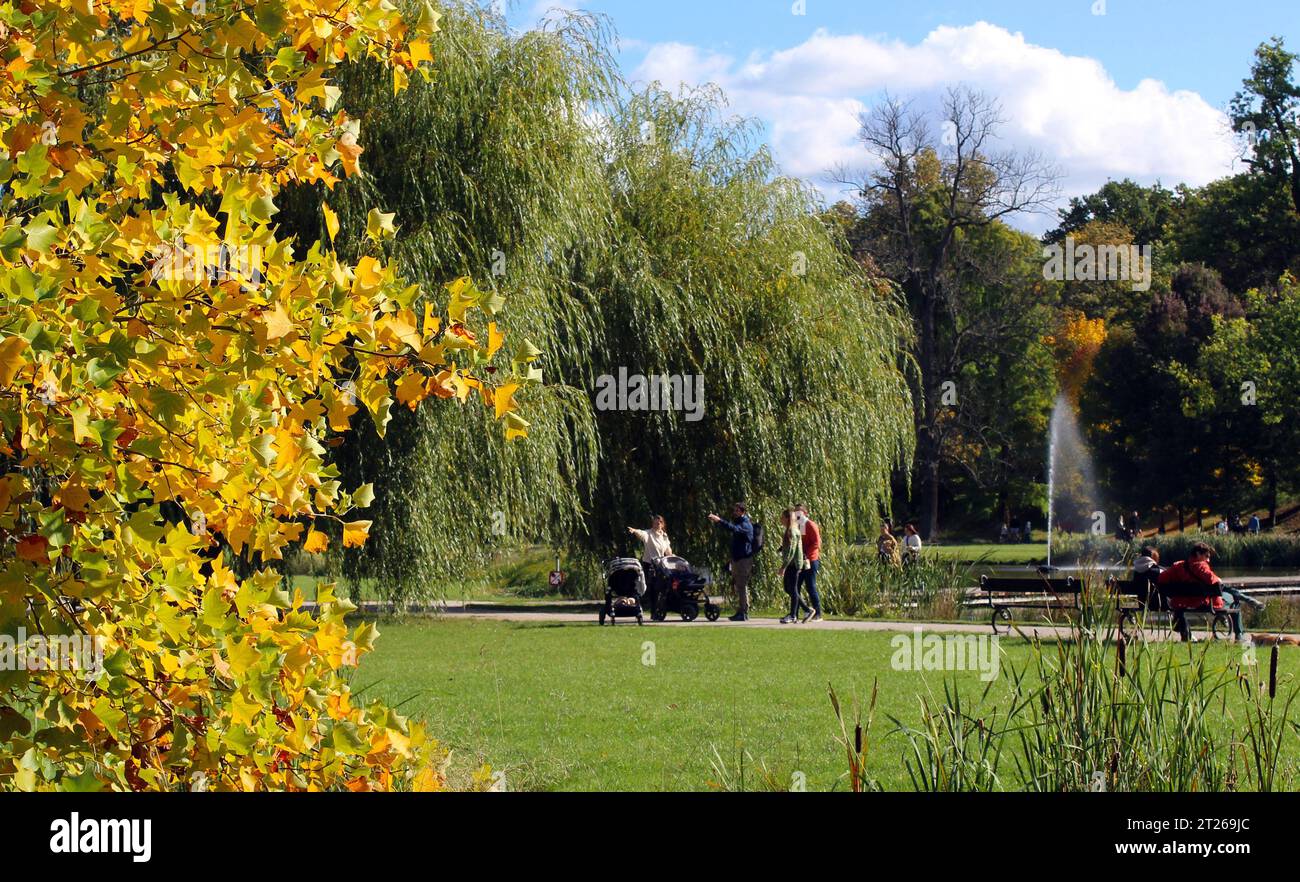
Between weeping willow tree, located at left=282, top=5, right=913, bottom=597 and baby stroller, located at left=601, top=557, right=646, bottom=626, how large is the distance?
3.53 feet

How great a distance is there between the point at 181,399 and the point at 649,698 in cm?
762

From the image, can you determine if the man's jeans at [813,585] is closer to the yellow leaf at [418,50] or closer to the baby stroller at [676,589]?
the baby stroller at [676,589]

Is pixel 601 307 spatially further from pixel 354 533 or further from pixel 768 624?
pixel 354 533

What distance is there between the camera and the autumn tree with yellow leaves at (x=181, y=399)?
3.71 m

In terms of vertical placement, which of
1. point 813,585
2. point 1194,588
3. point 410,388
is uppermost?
point 410,388

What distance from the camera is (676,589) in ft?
66.1

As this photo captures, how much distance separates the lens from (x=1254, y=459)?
161 ft

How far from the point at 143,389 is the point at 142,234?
0.48 metres

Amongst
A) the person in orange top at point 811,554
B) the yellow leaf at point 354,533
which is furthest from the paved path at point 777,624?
the yellow leaf at point 354,533

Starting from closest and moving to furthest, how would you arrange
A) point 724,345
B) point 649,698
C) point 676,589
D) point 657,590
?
point 649,698 < point 676,589 < point 657,590 < point 724,345

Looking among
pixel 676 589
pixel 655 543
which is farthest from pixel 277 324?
pixel 676 589

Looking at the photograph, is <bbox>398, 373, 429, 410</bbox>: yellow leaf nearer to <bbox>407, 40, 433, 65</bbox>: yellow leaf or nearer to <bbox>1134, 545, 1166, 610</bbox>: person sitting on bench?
<bbox>407, 40, 433, 65</bbox>: yellow leaf
